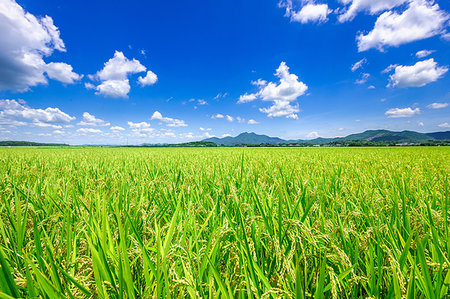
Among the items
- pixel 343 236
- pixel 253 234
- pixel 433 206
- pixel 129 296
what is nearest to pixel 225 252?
pixel 253 234

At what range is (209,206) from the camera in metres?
2.08

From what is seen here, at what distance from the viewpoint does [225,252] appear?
4.34 feet

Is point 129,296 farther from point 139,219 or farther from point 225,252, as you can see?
point 139,219

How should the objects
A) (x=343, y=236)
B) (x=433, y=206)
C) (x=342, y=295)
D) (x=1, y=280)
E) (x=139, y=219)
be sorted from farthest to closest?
(x=433, y=206) < (x=139, y=219) < (x=343, y=236) < (x=342, y=295) < (x=1, y=280)

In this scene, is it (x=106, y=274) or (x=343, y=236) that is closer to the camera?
(x=106, y=274)

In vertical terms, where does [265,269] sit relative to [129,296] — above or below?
below

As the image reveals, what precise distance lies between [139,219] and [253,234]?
1.24 metres

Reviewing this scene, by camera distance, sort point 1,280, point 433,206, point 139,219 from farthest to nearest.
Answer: point 433,206 → point 139,219 → point 1,280

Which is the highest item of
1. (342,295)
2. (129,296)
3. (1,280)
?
(1,280)

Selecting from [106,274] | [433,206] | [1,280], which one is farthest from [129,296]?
[433,206]

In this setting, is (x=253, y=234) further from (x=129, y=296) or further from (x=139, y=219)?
(x=139, y=219)

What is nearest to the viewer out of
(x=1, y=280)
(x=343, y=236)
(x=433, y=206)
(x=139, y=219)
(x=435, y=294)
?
(x=1, y=280)

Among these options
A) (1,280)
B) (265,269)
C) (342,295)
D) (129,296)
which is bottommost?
(342,295)

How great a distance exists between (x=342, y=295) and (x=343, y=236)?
0.34m
